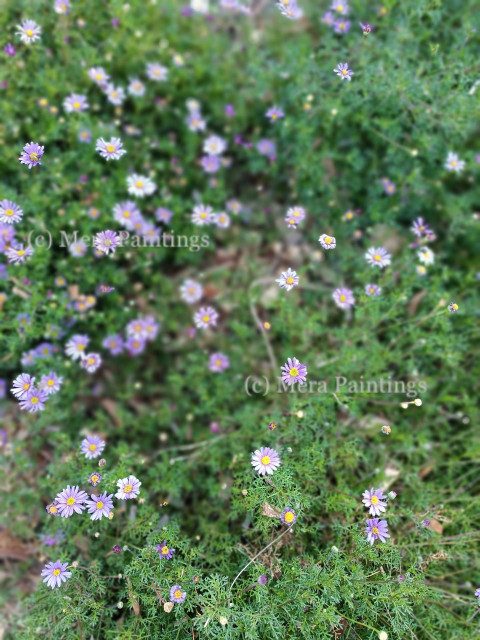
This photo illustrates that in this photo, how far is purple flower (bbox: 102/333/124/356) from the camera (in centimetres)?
401

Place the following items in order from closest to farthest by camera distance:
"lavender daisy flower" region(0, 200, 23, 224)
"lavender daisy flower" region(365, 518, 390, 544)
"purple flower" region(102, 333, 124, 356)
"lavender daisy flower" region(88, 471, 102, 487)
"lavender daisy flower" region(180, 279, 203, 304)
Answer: "lavender daisy flower" region(365, 518, 390, 544) → "lavender daisy flower" region(88, 471, 102, 487) → "lavender daisy flower" region(0, 200, 23, 224) → "purple flower" region(102, 333, 124, 356) → "lavender daisy flower" region(180, 279, 203, 304)

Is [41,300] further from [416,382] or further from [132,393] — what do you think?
[416,382]

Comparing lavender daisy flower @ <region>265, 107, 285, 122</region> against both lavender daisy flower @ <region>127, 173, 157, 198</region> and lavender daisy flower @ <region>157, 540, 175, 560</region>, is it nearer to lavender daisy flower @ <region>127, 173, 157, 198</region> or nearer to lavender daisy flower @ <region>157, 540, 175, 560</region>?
lavender daisy flower @ <region>127, 173, 157, 198</region>

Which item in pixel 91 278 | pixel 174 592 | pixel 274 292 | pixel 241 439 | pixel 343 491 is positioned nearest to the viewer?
pixel 174 592

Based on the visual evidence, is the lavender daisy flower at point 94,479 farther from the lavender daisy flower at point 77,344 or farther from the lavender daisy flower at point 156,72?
the lavender daisy flower at point 156,72

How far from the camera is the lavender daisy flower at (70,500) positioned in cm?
288

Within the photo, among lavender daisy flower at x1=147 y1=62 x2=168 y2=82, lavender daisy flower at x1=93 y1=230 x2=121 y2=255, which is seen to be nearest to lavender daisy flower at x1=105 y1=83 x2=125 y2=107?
lavender daisy flower at x1=147 y1=62 x2=168 y2=82

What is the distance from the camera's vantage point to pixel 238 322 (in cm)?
423

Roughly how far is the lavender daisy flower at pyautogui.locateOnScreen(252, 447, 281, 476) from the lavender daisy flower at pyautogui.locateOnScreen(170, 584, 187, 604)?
751mm

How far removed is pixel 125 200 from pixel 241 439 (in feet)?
6.94

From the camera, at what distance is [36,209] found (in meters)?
3.77

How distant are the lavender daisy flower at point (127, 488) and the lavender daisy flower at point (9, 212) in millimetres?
1806

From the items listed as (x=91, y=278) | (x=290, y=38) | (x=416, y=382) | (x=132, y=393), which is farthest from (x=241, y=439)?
(x=290, y=38)

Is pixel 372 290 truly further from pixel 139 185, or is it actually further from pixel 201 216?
pixel 139 185
